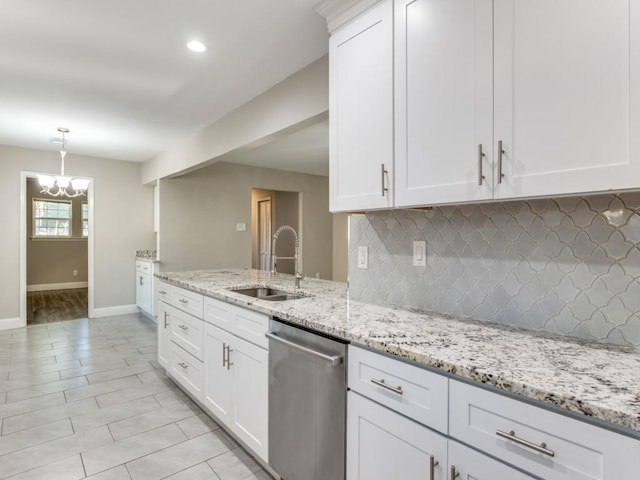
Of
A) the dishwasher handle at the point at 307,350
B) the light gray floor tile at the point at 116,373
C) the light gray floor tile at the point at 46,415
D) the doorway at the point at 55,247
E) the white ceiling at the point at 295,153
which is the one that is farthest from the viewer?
the doorway at the point at 55,247

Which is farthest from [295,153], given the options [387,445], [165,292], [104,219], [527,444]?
[527,444]

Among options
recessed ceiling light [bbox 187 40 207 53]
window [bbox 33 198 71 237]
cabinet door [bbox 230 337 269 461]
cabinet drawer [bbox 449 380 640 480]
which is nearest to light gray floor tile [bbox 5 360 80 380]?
cabinet door [bbox 230 337 269 461]

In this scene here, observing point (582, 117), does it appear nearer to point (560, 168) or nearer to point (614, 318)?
point (560, 168)

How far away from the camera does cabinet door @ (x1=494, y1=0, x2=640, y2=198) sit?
1.01 metres

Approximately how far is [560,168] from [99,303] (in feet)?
21.1

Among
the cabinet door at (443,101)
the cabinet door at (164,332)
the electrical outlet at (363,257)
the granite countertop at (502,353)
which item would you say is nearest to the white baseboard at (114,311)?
the cabinet door at (164,332)

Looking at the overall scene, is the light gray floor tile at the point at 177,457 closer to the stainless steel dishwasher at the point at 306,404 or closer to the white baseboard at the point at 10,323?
the stainless steel dishwasher at the point at 306,404

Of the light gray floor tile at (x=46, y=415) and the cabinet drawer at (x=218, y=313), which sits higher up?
the cabinet drawer at (x=218, y=313)

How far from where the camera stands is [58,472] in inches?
78.9

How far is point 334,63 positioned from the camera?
1.92 metres

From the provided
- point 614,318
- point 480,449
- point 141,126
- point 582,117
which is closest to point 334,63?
point 582,117

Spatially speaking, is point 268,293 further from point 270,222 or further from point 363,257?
point 270,222

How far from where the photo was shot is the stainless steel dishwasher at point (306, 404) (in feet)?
4.82

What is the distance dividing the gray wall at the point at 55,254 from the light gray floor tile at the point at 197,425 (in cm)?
768
